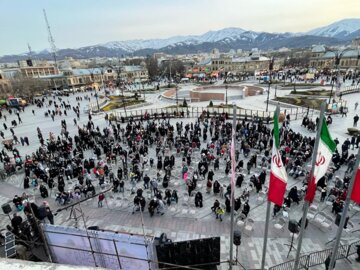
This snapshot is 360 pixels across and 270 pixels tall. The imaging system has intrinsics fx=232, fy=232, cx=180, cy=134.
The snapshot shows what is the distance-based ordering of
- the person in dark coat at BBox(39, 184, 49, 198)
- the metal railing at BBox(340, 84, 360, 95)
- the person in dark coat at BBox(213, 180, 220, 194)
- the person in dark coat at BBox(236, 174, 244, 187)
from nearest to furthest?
the person in dark coat at BBox(213, 180, 220, 194)
the person in dark coat at BBox(236, 174, 244, 187)
the person in dark coat at BBox(39, 184, 49, 198)
the metal railing at BBox(340, 84, 360, 95)

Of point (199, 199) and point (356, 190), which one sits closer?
point (356, 190)

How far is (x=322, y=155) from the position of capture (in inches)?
226

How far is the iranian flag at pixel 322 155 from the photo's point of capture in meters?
5.62

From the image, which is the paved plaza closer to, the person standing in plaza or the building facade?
the person standing in plaza

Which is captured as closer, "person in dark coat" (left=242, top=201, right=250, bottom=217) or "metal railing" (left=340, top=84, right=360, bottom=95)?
"person in dark coat" (left=242, top=201, right=250, bottom=217)

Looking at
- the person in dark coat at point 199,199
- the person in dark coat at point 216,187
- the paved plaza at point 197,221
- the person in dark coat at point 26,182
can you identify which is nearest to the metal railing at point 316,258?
the paved plaza at point 197,221

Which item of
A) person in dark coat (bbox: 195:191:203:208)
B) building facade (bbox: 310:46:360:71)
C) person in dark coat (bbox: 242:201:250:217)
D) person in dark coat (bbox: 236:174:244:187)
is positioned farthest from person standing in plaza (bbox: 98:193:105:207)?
building facade (bbox: 310:46:360:71)

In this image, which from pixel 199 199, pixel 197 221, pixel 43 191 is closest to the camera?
pixel 197 221

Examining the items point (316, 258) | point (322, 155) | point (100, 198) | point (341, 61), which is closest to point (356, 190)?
point (322, 155)

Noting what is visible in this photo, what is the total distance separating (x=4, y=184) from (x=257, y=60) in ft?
335

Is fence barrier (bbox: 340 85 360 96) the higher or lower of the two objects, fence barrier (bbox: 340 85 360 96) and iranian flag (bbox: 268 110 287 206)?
the lower

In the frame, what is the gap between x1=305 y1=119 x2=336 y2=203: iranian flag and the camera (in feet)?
18.4

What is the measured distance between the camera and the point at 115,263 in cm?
765

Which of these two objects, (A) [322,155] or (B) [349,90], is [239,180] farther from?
(B) [349,90]
